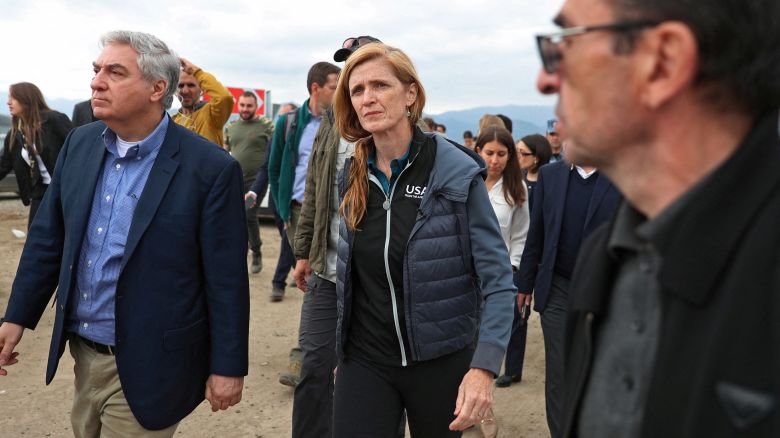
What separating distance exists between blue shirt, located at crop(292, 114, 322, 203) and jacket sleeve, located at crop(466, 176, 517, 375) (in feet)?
11.0

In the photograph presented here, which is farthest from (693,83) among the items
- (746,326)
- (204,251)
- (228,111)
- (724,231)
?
(228,111)

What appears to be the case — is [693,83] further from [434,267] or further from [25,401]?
[25,401]

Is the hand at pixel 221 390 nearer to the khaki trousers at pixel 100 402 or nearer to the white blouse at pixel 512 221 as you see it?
the khaki trousers at pixel 100 402

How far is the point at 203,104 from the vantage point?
5664mm

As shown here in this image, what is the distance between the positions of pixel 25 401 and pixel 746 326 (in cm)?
512

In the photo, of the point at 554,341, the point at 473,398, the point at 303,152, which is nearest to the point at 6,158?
the point at 303,152

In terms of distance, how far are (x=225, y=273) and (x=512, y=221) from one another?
2.99 m

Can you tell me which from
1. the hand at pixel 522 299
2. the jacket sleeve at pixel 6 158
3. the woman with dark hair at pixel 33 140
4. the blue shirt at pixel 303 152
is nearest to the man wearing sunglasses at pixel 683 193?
the hand at pixel 522 299

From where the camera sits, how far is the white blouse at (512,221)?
5.21 meters

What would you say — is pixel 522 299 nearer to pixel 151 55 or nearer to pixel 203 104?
pixel 151 55

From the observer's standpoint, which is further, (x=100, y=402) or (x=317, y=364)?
(x=317, y=364)

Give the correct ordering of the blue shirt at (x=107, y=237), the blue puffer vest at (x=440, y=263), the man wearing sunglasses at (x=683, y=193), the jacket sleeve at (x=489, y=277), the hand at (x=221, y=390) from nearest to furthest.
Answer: the man wearing sunglasses at (x=683, y=193)
the jacket sleeve at (x=489, y=277)
the blue puffer vest at (x=440, y=263)
the blue shirt at (x=107, y=237)
the hand at (x=221, y=390)

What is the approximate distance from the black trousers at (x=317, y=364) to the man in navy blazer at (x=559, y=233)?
1.25m

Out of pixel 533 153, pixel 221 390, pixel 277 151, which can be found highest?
pixel 533 153
